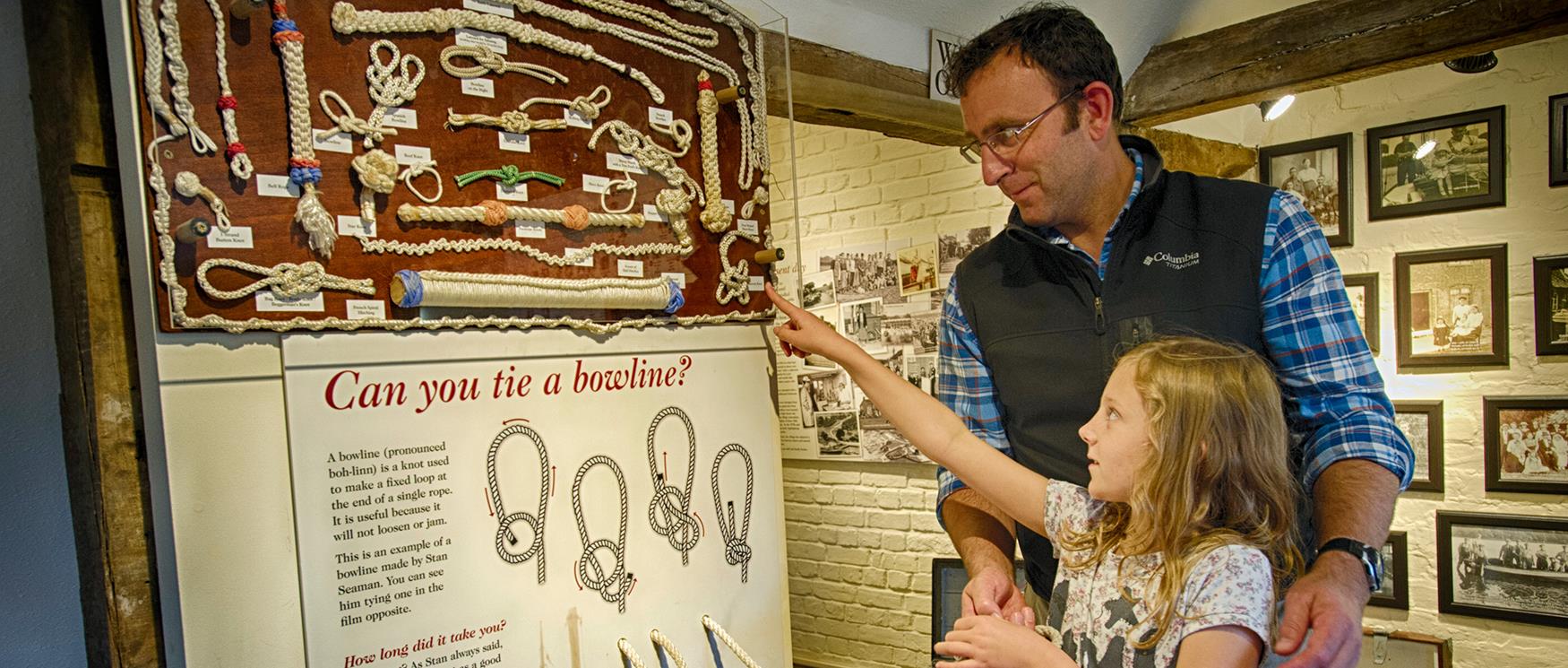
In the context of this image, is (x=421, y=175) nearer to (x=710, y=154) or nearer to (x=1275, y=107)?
(x=710, y=154)

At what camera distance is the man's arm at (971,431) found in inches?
58.2

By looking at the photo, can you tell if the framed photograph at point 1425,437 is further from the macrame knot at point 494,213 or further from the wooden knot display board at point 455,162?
the macrame knot at point 494,213

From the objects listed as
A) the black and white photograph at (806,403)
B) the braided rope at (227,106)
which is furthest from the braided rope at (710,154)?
the black and white photograph at (806,403)

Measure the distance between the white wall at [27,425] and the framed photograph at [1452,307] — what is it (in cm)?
317

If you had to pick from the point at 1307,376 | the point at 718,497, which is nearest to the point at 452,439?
the point at 718,497

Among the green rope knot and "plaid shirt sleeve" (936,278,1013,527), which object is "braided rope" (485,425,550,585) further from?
"plaid shirt sleeve" (936,278,1013,527)

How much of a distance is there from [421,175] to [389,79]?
0.12 m

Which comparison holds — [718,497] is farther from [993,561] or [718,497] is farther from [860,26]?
[860,26]

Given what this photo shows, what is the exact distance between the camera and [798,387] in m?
3.59

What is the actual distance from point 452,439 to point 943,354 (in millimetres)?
806

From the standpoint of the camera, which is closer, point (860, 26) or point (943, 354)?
point (943, 354)

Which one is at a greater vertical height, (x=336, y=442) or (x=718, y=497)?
(x=336, y=442)

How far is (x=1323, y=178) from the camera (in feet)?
9.73

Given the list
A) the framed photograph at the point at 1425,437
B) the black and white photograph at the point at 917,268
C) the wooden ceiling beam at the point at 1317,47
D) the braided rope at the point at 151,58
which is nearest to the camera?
the braided rope at the point at 151,58
